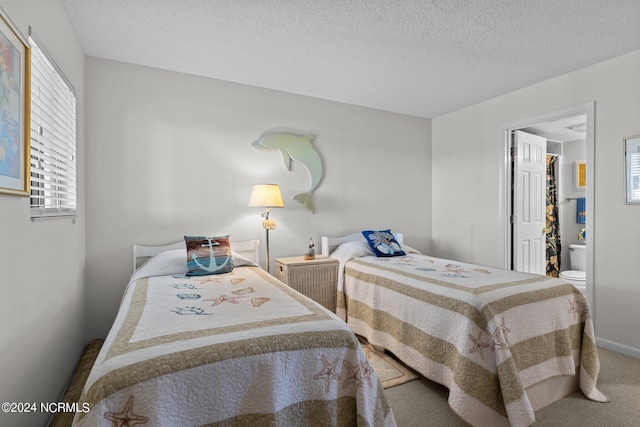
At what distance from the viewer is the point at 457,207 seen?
4156 mm

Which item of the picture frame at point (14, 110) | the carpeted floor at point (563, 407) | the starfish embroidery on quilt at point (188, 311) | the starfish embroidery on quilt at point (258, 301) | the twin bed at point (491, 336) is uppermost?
the picture frame at point (14, 110)

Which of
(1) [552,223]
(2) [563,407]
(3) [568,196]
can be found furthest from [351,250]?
→ (3) [568,196]

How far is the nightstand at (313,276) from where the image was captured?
→ 3055mm

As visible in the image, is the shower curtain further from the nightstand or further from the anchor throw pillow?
the anchor throw pillow

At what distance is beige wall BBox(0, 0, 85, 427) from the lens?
1.35 metres

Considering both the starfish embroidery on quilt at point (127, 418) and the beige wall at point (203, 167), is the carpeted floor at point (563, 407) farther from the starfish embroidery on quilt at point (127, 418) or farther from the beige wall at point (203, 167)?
the beige wall at point (203, 167)

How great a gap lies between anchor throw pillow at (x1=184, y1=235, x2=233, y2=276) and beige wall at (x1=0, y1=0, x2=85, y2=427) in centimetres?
77

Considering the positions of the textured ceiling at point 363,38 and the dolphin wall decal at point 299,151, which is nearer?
the textured ceiling at point 363,38

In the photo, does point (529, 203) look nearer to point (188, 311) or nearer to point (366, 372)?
point (366, 372)

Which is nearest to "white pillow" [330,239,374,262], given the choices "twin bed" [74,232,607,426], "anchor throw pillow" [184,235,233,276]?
"twin bed" [74,232,607,426]

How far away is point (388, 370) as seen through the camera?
7.96ft

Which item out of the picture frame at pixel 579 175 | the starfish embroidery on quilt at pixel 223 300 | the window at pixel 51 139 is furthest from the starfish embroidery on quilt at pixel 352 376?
the picture frame at pixel 579 175

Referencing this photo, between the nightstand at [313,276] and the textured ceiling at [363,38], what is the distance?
1.78 m

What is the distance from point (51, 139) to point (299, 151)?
7.03ft
